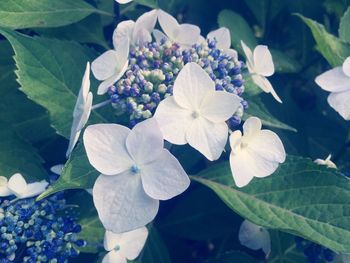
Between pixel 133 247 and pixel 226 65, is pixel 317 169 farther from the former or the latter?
pixel 133 247

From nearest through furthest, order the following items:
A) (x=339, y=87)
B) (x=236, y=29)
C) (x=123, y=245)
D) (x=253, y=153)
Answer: (x=253, y=153), (x=123, y=245), (x=339, y=87), (x=236, y=29)

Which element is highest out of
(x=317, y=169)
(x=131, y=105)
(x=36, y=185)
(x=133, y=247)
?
(x=131, y=105)

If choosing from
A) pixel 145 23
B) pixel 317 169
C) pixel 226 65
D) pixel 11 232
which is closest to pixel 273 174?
pixel 317 169

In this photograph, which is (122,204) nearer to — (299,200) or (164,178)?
(164,178)

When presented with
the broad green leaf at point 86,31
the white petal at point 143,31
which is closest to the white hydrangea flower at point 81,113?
the white petal at point 143,31

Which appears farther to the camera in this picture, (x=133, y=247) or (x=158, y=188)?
(x=133, y=247)

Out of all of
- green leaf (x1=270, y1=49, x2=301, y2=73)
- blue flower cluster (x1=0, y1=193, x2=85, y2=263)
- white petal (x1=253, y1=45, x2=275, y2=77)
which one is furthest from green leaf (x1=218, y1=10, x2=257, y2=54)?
blue flower cluster (x1=0, y1=193, x2=85, y2=263)

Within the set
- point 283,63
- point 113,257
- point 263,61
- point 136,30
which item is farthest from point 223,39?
point 113,257
